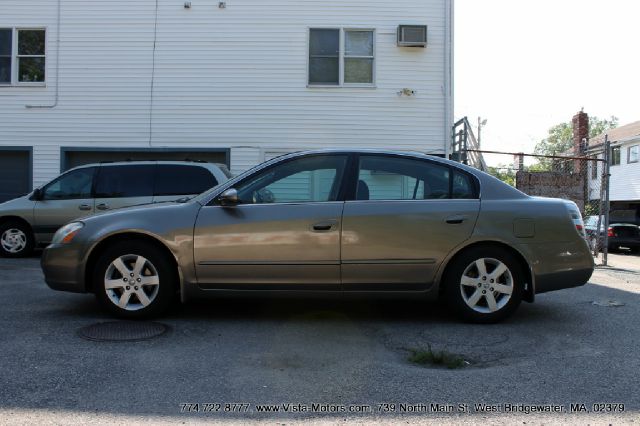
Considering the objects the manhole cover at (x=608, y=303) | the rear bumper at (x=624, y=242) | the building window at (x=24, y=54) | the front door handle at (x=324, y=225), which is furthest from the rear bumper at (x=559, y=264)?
the rear bumper at (x=624, y=242)

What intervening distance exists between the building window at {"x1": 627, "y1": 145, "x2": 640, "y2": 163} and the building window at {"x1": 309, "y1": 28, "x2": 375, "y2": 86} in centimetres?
2031

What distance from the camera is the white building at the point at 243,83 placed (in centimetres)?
1395

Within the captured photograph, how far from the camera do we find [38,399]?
346 cm

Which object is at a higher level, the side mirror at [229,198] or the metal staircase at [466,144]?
the metal staircase at [466,144]

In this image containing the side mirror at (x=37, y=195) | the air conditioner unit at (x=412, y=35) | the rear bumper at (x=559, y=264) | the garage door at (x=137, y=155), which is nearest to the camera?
the rear bumper at (x=559, y=264)

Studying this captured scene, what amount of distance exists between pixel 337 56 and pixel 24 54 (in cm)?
784

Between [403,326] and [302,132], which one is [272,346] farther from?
[302,132]

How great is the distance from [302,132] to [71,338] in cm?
986

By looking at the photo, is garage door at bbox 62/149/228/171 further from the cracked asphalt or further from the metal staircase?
the cracked asphalt

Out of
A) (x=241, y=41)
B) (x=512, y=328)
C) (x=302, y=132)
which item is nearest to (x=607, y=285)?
(x=512, y=328)

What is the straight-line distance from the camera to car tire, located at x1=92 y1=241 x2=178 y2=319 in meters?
5.19

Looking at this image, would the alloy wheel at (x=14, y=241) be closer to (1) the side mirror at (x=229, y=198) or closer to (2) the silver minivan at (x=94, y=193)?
(2) the silver minivan at (x=94, y=193)

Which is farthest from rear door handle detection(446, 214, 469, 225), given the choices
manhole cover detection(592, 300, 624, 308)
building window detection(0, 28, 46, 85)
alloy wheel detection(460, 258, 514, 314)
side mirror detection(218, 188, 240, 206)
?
building window detection(0, 28, 46, 85)

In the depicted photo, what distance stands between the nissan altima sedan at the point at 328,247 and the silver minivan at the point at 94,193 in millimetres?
4078
